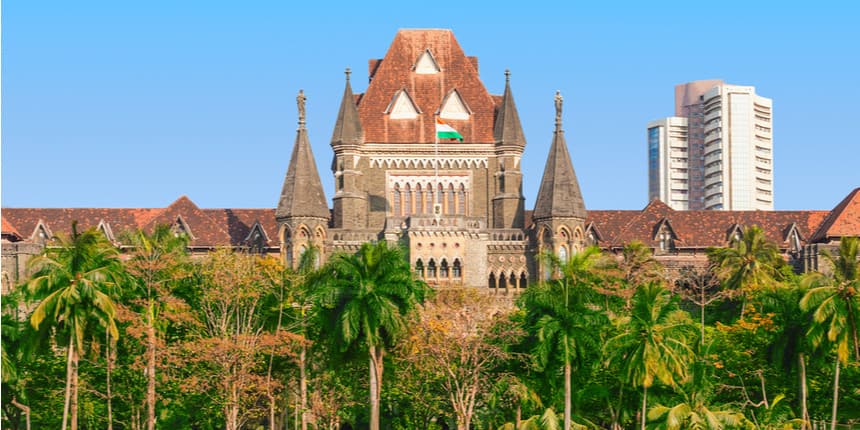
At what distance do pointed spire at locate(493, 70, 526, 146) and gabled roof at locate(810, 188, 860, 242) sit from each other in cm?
2139

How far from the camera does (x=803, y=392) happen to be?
73.3 metres

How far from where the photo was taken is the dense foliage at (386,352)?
71.7 metres

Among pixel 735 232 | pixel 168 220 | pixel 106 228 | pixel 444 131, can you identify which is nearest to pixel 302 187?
pixel 444 131

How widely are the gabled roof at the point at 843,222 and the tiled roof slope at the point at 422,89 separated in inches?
937

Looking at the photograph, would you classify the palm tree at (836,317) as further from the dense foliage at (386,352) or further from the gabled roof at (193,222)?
the gabled roof at (193,222)

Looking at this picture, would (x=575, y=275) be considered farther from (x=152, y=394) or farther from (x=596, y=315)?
(x=152, y=394)

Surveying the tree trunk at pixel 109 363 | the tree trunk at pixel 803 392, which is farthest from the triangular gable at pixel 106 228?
the tree trunk at pixel 803 392

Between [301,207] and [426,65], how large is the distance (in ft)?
49.5

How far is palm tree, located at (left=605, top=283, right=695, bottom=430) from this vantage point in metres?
69.4

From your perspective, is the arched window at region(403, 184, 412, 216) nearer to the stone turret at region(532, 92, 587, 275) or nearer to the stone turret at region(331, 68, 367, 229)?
the stone turret at region(331, 68, 367, 229)

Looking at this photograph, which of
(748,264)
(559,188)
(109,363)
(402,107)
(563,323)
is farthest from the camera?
(402,107)

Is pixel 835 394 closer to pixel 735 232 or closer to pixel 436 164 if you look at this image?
pixel 436 164

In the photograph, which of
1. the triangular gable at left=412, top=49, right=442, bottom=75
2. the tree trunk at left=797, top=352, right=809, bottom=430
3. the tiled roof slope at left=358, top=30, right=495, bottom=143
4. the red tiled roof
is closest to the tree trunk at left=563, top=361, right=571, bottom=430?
the tree trunk at left=797, top=352, right=809, bottom=430

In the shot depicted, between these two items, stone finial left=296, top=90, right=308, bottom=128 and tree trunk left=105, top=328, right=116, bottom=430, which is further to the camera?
stone finial left=296, top=90, right=308, bottom=128
